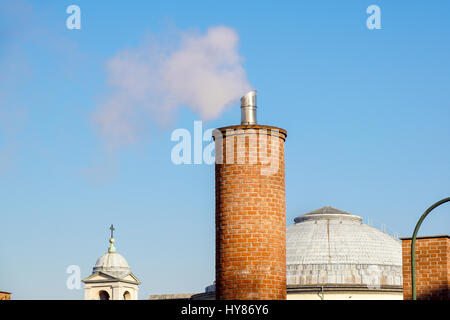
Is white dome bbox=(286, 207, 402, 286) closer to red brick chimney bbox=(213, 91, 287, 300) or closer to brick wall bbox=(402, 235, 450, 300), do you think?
brick wall bbox=(402, 235, 450, 300)

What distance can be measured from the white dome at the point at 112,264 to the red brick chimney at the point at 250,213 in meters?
85.3

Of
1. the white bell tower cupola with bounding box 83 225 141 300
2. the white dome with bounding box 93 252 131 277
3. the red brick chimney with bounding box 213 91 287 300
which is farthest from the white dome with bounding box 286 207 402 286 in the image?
the red brick chimney with bounding box 213 91 287 300

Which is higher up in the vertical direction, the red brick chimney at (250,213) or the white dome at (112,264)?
the white dome at (112,264)

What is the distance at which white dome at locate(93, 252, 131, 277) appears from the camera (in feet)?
346

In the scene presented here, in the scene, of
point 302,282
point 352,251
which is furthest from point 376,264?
point 302,282

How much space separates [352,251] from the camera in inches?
3346

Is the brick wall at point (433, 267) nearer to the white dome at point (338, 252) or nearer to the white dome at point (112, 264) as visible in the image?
the white dome at point (338, 252)

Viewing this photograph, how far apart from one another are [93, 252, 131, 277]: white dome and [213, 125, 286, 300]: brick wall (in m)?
85.3

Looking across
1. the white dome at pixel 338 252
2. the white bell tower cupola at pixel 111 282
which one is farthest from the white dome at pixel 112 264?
the white dome at pixel 338 252

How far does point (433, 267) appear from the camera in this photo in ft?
81.7

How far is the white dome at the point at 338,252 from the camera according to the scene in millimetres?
79750

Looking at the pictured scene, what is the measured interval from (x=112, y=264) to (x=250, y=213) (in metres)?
88.5

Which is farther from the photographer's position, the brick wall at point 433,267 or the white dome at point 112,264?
the white dome at point 112,264
